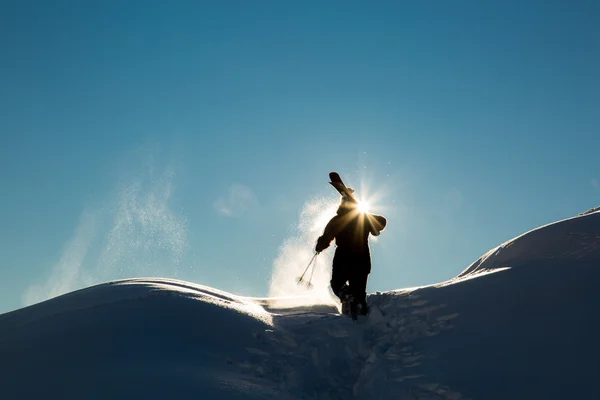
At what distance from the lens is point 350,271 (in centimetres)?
1120

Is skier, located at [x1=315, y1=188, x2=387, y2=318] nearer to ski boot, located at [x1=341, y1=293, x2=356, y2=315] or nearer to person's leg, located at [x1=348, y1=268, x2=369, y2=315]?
person's leg, located at [x1=348, y1=268, x2=369, y2=315]

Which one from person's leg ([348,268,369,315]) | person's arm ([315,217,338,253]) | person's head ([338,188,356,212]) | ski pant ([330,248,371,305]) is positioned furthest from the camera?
person's head ([338,188,356,212])

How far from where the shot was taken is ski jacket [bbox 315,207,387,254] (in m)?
11.6

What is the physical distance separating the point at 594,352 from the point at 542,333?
2.28 ft

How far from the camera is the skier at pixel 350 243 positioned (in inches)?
441

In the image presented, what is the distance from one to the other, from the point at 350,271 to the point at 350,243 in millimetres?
724

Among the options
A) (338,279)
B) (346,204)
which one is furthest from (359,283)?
(346,204)

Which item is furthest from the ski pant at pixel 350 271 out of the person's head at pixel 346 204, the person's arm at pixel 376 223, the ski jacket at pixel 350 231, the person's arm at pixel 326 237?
the person's head at pixel 346 204

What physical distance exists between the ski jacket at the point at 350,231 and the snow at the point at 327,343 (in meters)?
2.30

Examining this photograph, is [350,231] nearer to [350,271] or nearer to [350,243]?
[350,243]

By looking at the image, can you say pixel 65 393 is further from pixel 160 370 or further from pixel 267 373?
pixel 267 373

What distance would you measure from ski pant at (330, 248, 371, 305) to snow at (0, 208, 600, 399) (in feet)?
5.17

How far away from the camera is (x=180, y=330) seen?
727cm

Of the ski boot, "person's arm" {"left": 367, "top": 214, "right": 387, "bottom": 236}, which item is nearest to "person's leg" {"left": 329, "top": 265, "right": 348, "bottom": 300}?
the ski boot
